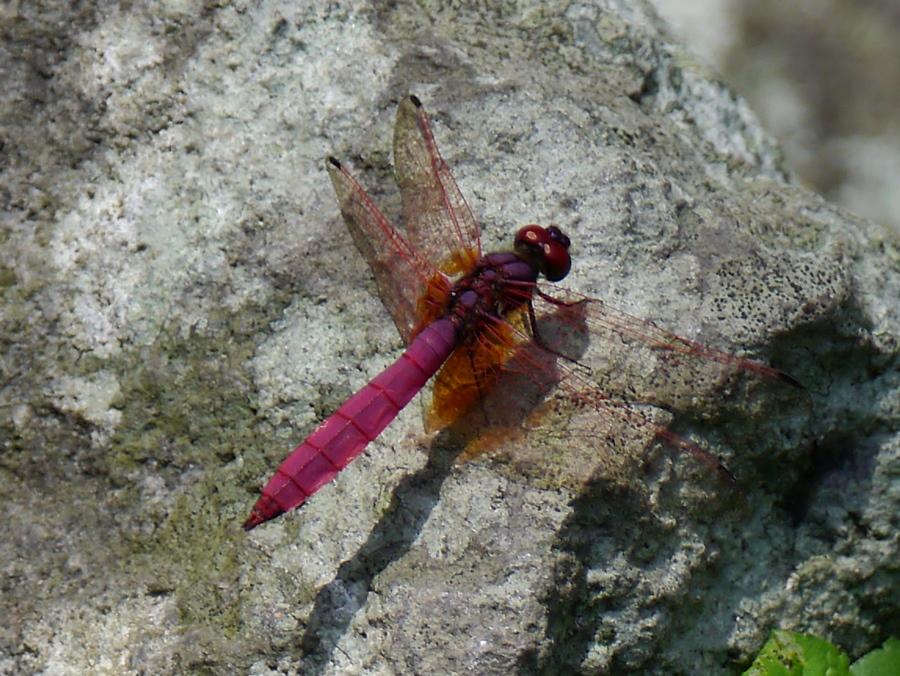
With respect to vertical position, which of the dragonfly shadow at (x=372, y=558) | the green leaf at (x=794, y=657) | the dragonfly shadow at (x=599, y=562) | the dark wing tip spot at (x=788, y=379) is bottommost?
the dragonfly shadow at (x=372, y=558)

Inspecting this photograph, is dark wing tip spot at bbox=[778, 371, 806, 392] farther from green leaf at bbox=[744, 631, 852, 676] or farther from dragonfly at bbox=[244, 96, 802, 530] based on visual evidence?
green leaf at bbox=[744, 631, 852, 676]

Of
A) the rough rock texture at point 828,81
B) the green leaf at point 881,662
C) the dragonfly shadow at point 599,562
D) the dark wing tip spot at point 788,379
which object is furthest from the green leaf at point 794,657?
the rough rock texture at point 828,81

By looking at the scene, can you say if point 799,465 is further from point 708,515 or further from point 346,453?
point 346,453

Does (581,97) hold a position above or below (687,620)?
above

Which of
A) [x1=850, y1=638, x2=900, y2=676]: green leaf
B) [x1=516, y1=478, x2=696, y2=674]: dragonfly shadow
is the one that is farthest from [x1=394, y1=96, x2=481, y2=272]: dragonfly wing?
[x1=850, y1=638, x2=900, y2=676]: green leaf

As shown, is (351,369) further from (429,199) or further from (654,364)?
(654,364)

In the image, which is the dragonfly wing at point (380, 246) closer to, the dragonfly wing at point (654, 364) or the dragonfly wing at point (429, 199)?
the dragonfly wing at point (429, 199)

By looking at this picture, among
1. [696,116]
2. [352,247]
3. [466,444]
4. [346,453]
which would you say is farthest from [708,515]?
[696,116]
